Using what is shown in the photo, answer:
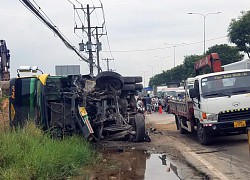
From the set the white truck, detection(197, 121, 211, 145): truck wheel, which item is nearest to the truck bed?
the white truck

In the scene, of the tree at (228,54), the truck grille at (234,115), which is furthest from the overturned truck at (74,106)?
the tree at (228,54)

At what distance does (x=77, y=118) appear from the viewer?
1103 cm

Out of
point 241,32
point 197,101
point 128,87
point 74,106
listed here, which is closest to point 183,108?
point 197,101

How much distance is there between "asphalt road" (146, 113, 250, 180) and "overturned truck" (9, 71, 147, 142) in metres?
1.77

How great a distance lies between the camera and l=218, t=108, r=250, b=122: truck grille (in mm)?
11523

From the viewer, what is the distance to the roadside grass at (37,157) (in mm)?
6859

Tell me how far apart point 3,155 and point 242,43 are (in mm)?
30654

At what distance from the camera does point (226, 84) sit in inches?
476

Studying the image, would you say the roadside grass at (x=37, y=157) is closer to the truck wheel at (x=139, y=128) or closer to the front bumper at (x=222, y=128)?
the truck wheel at (x=139, y=128)

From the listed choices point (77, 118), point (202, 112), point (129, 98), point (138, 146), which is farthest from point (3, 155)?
point (129, 98)

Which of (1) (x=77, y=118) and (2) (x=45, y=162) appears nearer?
(2) (x=45, y=162)

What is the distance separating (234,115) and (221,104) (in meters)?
0.51

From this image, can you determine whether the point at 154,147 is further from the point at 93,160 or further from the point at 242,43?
the point at 242,43

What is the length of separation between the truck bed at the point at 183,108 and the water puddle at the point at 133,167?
122 inches
